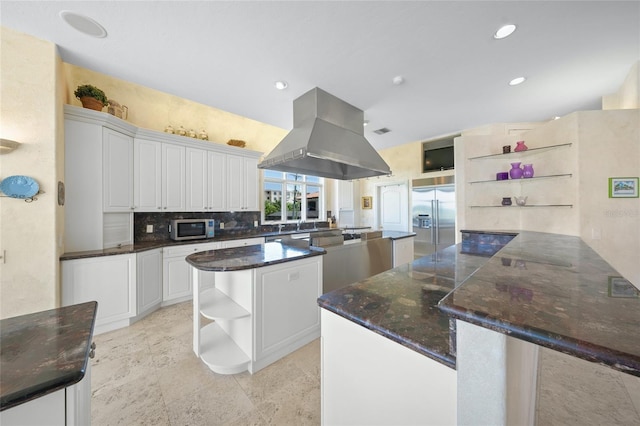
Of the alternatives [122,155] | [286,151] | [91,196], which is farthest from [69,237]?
[286,151]

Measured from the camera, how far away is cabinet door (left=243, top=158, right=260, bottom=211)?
4.35 m

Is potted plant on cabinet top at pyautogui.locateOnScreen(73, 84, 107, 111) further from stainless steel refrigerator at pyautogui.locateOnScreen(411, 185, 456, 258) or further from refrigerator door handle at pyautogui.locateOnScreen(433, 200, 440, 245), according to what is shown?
refrigerator door handle at pyautogui.locateOnScreen(433, 200, 440, 245)

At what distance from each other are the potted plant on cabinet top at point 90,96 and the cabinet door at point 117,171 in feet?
0.95

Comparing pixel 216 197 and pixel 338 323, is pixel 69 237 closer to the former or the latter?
pixel 216 197

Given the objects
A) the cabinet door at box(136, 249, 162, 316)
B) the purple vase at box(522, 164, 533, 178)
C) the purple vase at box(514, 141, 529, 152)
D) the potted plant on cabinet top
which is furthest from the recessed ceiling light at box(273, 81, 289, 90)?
the purple vase at box(522, 164, 533, 178)

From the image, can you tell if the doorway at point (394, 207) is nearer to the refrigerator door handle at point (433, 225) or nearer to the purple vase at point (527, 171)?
the refrigerator door handle at point (433, 225)

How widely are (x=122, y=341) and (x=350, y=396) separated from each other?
2.60 metres

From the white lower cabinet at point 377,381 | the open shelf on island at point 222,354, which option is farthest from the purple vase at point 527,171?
the open shelf on island at point 222,354

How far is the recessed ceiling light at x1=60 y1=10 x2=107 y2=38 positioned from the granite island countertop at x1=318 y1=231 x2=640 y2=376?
2.74m

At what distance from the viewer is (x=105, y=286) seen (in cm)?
250

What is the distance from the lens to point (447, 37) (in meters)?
1.98

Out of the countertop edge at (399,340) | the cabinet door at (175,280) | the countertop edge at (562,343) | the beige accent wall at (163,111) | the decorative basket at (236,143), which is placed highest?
the beige accent wall at (163,111)

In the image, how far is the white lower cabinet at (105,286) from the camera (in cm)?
232

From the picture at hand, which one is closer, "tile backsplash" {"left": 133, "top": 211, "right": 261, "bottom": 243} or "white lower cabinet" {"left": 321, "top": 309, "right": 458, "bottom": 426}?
"white lower cabinet" {"left": 321, "top": 309, "right": 458, "bottom": 426}
